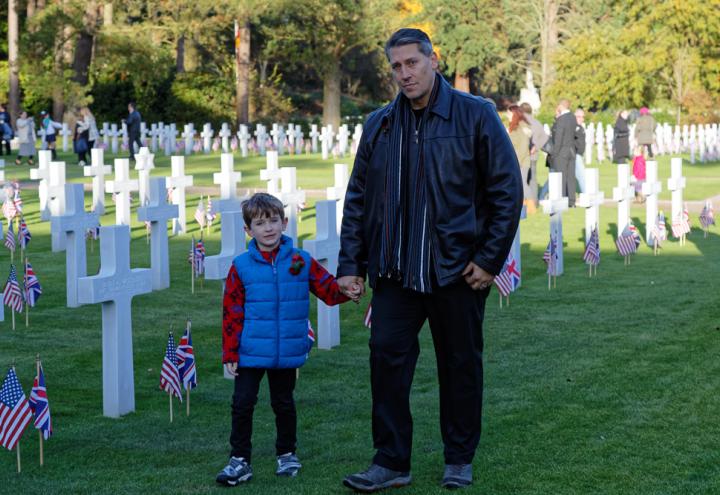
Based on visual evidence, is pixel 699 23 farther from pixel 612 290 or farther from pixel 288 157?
pixel 612 290

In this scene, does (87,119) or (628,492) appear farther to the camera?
(87,119)

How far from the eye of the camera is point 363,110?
236 feet

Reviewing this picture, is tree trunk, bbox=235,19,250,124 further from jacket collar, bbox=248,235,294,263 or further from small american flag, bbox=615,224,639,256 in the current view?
jacket collar, bbox=248,235,294,263

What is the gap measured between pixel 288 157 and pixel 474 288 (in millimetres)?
37373

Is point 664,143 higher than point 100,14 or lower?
lower

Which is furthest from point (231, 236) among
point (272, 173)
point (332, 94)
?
point (332, 94)

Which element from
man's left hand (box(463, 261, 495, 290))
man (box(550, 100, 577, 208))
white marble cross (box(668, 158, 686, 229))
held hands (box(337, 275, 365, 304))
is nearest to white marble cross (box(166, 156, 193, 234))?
white marble cross (box(668, 158, 686, 229))

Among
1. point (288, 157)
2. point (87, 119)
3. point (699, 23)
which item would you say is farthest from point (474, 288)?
point (699, 23)

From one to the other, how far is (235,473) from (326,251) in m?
3.77

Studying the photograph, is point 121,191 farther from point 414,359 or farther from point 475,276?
point 475,276

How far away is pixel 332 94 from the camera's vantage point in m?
59.9

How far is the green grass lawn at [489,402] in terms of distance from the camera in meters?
6.40

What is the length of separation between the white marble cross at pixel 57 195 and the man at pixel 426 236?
10703 millimetres


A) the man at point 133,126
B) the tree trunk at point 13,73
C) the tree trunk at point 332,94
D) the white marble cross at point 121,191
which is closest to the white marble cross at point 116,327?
the white marble cross at point 121,191
